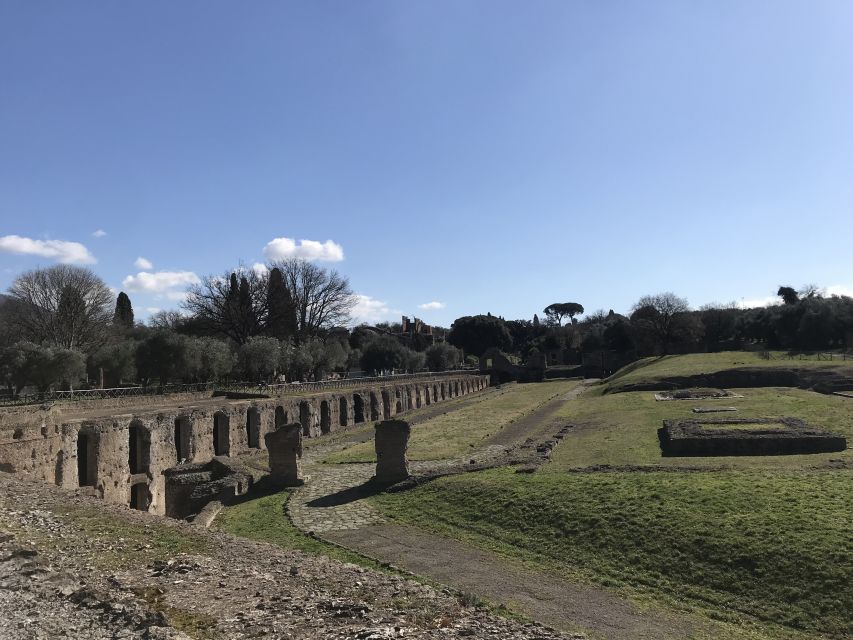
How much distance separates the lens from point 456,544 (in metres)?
11.3

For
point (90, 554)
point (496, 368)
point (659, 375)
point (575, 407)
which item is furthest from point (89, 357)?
point (496, 368)

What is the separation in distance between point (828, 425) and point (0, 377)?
35.6 metres

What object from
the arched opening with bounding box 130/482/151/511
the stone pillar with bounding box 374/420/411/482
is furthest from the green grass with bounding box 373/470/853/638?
the arched opening with bounding box 130/482/151/511

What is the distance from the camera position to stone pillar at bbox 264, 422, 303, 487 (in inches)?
650

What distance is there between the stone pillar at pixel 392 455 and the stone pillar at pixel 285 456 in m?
2.37

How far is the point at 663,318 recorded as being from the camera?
69.6 m

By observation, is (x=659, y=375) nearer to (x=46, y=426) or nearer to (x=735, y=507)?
(x=735, y=507)

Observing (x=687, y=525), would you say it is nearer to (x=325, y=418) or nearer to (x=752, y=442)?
(x=752, y=442)

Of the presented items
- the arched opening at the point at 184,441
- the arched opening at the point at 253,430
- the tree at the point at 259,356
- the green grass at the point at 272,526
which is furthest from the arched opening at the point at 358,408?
the green grass at the point at 272,526

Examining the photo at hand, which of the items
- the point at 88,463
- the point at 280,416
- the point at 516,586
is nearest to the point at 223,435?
the point at 280,416

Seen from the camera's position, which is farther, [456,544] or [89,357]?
[89,357]

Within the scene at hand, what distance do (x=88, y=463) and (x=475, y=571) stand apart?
1086 cm

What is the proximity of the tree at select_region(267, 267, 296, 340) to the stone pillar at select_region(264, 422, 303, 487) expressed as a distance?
112ft

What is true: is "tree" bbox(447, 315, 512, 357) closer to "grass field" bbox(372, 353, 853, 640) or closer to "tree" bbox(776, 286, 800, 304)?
"tree" bbox(776, 286, 800, 304)
